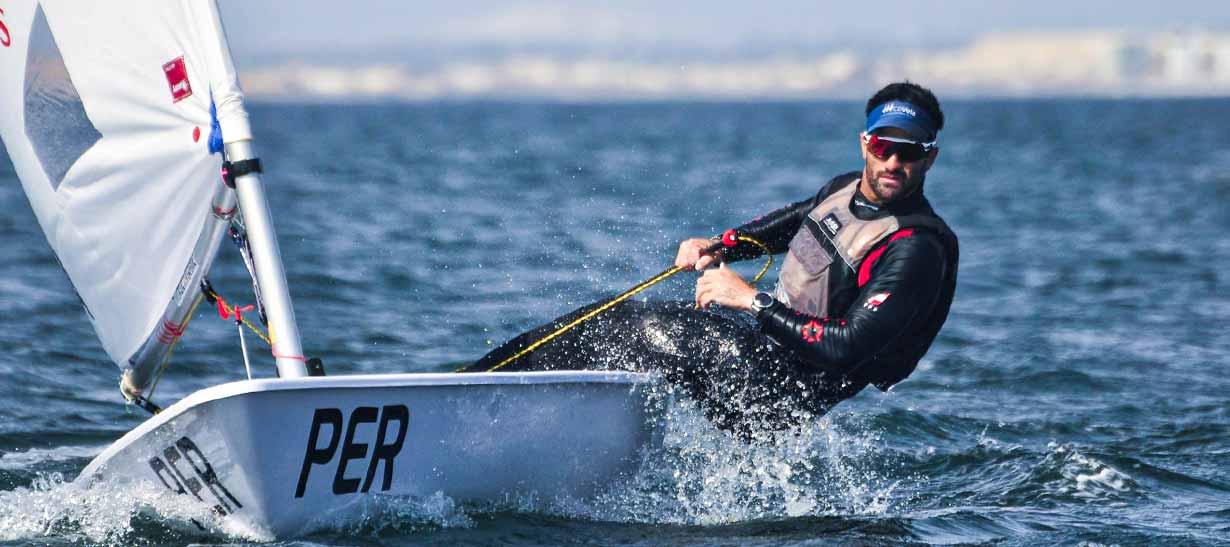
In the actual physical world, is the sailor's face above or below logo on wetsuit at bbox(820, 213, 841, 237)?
above

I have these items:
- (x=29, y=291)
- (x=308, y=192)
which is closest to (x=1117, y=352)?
(x=29, y=291)

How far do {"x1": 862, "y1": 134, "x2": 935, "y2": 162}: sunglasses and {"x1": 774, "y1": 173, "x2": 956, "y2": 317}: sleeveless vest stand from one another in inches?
6.9

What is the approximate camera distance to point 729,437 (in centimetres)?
486

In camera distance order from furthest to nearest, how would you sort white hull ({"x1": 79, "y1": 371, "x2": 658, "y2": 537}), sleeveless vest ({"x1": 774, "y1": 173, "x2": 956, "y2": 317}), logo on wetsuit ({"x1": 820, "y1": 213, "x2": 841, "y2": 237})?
logo on wetsuit ({"x1": 820, "y1": 213, "x2": 841, "y2": 237}) < sleeveless vest ({"x1": 774, "y1": 173, "x2": 956, "y2": 317}) < white hull ({"x1": 79, "y1": 371, "x2": 658, "y2": 537})

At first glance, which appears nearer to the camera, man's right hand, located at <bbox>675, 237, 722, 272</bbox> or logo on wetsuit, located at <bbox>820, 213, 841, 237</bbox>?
logo on wetsuit, located at <bbox>820, 213, 841, 237</bbox>

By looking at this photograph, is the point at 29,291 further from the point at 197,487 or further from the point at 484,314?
the point at 197,487

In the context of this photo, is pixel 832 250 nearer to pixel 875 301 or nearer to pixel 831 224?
pixel 831 224

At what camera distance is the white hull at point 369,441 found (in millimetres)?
3760

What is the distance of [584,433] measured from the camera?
14.9 feet

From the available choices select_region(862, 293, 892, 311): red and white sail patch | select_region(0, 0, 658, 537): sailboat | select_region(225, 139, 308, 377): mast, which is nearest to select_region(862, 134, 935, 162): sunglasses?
select_region(862, 293, 892, 311): red and white sail patch

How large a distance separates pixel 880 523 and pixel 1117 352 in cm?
403

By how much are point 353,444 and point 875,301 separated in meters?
1.51

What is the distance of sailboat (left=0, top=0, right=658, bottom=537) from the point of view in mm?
3854

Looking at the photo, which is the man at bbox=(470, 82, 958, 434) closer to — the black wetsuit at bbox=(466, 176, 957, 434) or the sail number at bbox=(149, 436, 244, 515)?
the black wetsuit at bbox=(466, 176, 957, 434)
